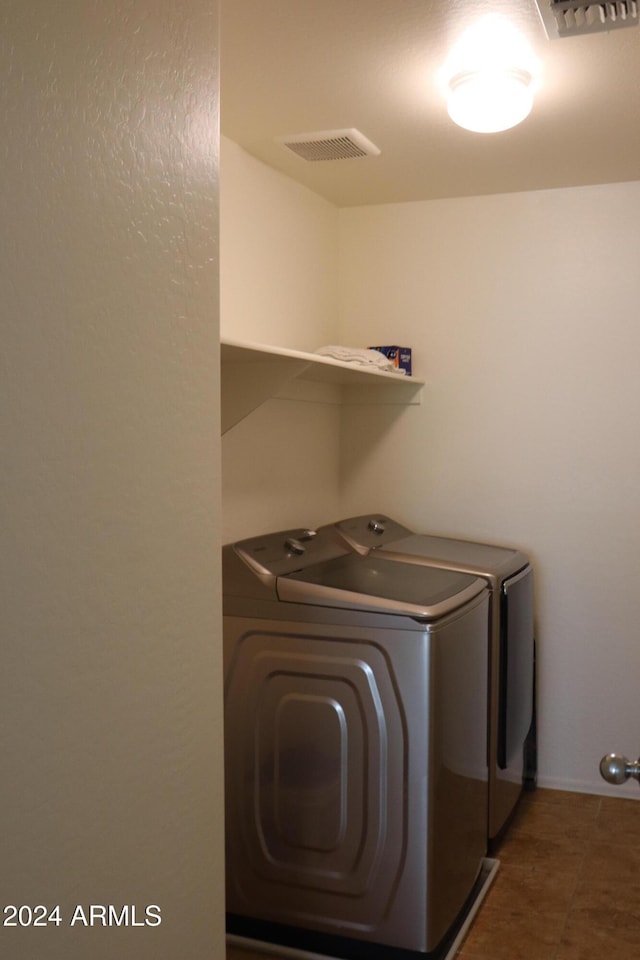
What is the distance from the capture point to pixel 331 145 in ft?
9.50

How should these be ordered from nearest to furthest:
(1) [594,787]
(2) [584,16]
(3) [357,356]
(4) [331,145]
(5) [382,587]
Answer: (2) [584,16] < (5) [382,587] < (4) [331,145] < (3) [357,356] < (1) [594,787]

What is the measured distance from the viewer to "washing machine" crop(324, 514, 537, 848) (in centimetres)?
292

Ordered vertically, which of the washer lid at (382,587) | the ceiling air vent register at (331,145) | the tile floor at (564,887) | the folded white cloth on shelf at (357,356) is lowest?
the tile floor at (564,887)

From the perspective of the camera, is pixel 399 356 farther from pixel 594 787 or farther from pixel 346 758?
pixel 594 787

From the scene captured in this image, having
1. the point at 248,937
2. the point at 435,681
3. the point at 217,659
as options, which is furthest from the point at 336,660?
the point at 217,659

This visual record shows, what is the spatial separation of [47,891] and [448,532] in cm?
279

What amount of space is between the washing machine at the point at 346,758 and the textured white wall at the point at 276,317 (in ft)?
1.61

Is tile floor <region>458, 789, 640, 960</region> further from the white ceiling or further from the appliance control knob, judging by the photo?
the white ceiling

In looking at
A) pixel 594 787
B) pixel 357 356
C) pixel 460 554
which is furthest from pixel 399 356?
pixel 594 787

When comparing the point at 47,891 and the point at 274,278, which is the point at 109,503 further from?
the point at 274,278

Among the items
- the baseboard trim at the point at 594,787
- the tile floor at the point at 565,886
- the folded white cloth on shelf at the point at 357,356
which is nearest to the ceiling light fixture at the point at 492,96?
the folded white cloth on shelf at the point at 357,356

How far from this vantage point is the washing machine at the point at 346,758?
7.75 ft

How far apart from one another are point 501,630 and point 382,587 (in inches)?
23.8

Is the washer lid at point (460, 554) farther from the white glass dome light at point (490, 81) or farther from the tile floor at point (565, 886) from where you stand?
the white glass dome light at point (490, 81)
